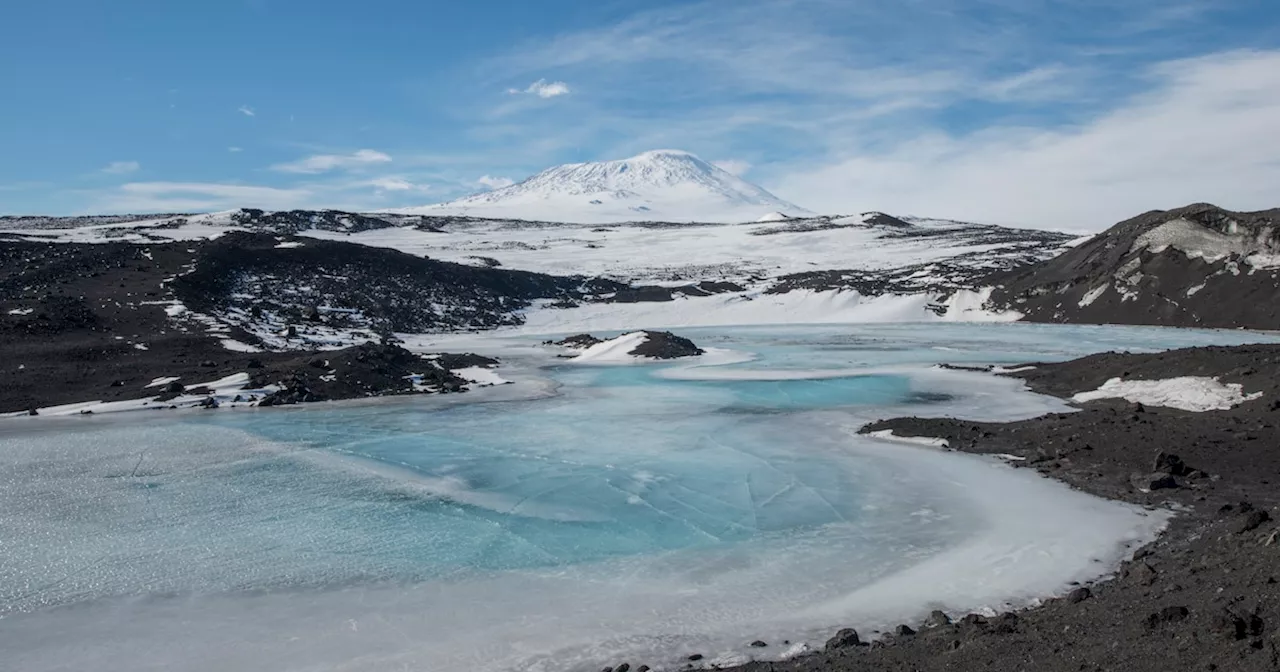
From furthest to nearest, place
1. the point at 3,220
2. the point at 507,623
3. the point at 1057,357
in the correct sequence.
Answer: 1. the point at 3,220
2. the point at 1057,357
3. the point at 507,623

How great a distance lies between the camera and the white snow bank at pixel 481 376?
1032 inches

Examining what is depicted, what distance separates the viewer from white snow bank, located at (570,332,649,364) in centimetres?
3294

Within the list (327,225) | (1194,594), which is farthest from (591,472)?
(327,225)

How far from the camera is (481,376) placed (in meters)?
27.5

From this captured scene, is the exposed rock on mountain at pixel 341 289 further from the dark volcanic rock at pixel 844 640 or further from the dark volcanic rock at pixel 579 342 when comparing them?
the dark volcanic rock at pixel 844 640

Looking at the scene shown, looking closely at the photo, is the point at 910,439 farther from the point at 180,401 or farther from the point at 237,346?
the point at 237,346

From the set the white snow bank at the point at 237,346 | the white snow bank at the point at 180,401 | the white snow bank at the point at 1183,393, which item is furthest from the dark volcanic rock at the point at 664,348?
the white snow bank at the point at 1183,393

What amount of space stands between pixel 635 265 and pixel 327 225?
1285 inches

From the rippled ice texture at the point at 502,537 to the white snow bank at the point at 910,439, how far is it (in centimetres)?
48

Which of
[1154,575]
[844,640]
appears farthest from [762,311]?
[844,640]

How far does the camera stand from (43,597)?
28.5 ft

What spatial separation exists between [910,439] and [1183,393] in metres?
5.93

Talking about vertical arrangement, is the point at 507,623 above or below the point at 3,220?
below

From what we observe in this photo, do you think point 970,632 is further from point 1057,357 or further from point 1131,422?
point 1057,357
